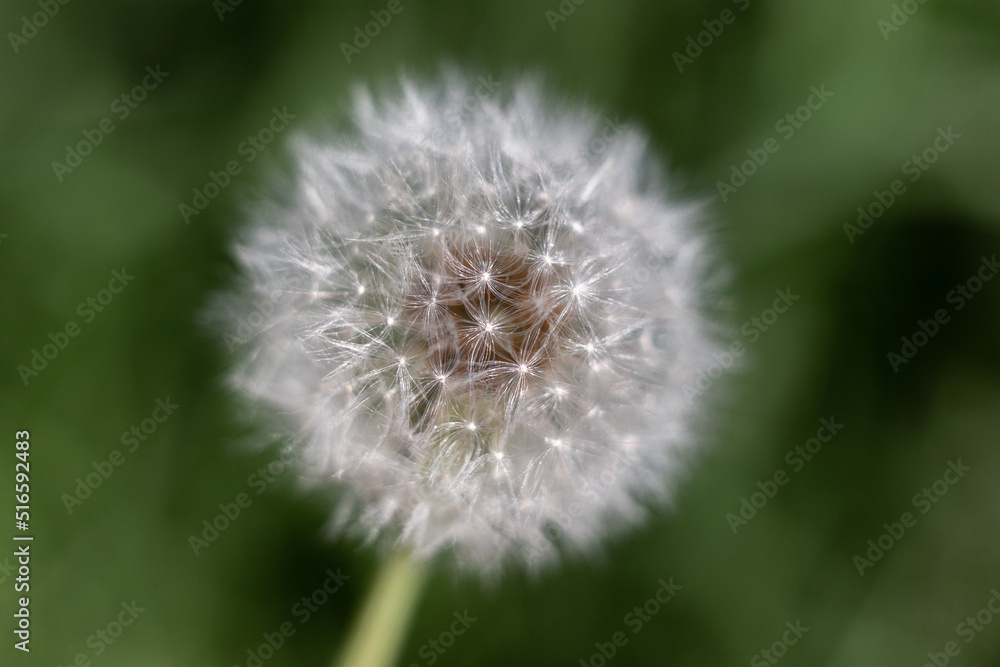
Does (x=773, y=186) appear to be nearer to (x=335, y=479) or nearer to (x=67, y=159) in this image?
(x=335, y=479)

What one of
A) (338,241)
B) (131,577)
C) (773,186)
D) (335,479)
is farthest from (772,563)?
(131,577)

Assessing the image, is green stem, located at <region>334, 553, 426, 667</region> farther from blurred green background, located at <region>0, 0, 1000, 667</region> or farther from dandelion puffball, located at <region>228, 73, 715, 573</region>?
blurred green background, located at <region>0, 0, 1000, 667</region>

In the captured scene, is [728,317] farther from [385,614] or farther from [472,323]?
[385,614]

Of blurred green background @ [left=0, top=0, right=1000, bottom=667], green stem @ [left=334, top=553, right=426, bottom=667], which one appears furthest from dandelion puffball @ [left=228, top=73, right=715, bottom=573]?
blurred green background @ [left=0, top=0, right=1000, bottom=667]

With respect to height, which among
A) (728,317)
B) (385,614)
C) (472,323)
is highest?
(728,317)

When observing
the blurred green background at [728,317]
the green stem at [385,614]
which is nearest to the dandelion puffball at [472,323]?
the green stem at [385,614]

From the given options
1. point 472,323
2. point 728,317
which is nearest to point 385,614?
point 472,323
